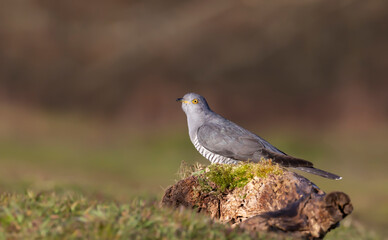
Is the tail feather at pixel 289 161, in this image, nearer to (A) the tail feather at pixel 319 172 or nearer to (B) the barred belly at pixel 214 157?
(A) the tail feather at pixel 319 172

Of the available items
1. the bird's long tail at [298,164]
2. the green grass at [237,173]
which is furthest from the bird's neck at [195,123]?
the green grass at [237,173]

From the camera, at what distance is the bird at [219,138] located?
8.47 meters

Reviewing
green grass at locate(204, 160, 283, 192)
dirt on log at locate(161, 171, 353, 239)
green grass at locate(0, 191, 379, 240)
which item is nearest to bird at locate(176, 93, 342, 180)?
green grass at locate(204, 160, 283, 192)

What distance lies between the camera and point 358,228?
35.6ft

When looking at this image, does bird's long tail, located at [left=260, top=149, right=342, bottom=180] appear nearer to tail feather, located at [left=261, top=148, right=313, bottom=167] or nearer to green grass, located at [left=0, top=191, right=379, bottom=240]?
tail feather, located at [left=261, top=148, right=313, bottom=167]

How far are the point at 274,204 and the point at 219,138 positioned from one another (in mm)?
2219

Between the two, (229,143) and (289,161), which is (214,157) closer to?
(229,143)

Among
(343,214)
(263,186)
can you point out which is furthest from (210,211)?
(343,214)

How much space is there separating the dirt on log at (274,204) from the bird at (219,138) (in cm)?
119

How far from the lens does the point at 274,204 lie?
21.7 ft

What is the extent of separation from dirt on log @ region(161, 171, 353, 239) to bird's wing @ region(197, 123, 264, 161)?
132 centimetres

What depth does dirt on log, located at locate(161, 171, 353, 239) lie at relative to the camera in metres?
5.73

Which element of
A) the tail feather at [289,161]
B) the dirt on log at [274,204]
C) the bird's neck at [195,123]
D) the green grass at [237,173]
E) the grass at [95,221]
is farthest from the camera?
the bird's neck at [195,123]

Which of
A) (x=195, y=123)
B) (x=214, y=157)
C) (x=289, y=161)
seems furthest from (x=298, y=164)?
(x=195, y=123)
